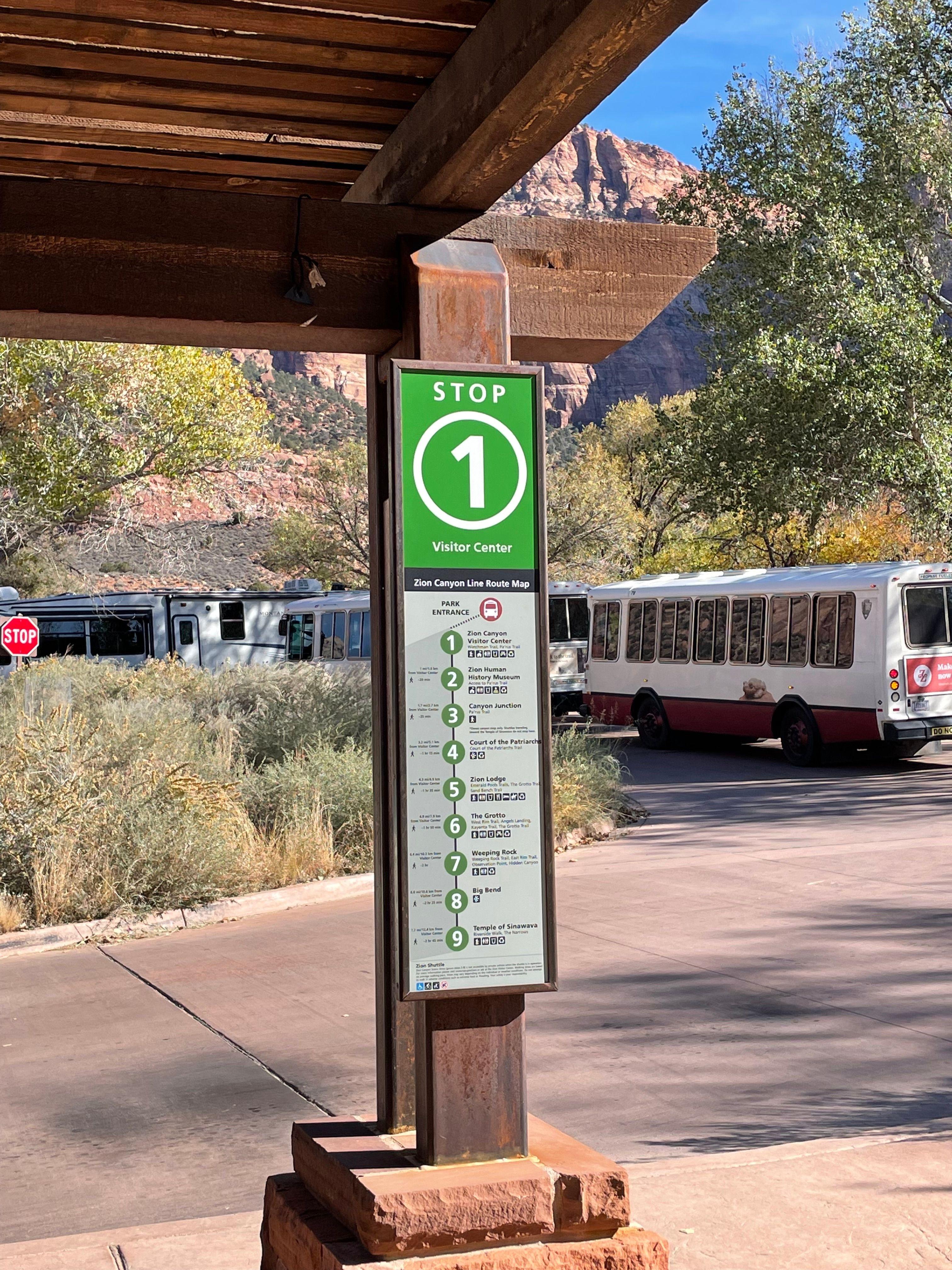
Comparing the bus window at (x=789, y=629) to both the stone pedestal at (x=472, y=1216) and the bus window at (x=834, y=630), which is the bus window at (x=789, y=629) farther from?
the stone pedestal at (x=472, y=1216)

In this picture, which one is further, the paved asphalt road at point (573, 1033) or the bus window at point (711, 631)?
the bus window at point (711, 631)

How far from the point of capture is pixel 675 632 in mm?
23531

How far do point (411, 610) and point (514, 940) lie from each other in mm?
884

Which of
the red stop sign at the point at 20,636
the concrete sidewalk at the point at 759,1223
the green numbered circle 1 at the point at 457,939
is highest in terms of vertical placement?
the red stop sign at the point at 20,636

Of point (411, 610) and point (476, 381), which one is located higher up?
point (476, 381)

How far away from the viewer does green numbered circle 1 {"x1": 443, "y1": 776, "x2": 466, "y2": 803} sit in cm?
363

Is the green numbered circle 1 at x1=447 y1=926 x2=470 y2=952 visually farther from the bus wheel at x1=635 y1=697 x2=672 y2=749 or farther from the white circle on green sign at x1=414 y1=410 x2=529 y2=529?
the bus wheel at x1=635 y1=697 x2=672 y2=749

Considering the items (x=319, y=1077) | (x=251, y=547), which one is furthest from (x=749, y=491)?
(x=251, y=547)

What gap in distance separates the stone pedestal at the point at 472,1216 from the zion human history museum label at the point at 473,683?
1.45ft

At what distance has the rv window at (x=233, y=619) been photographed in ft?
109

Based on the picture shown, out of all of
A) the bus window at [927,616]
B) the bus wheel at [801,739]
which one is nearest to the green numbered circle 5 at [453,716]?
the bus window at [927,616]

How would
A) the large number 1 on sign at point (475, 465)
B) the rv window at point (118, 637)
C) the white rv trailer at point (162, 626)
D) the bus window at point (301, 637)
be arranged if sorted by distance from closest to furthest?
the large number 1 on sign at point (475, 465)
the white rv trailer at point (162, 626)
the rv window at point (118, 637)
the bus window at point (301, 637)

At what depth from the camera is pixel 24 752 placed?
1130cm

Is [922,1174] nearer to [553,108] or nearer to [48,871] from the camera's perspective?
[553,108]
